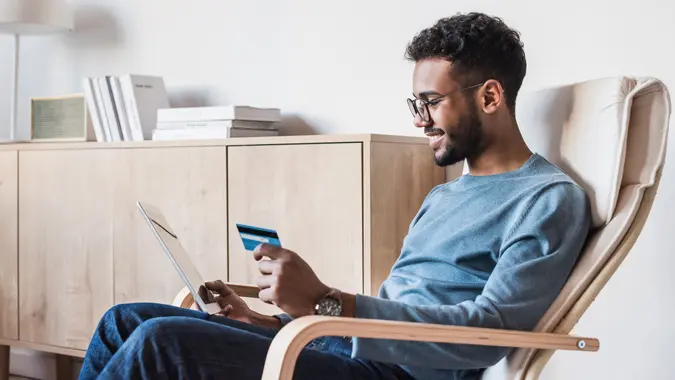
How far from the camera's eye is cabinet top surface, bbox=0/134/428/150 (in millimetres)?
2334

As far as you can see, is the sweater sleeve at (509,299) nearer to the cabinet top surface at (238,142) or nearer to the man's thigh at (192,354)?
the man's thigh at (192,354)

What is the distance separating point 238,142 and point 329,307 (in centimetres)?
108

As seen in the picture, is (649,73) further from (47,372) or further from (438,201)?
(47,372)

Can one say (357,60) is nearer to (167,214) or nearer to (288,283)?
(167,214)

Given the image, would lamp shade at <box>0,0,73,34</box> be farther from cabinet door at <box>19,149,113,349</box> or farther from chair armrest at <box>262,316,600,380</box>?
chair armrest at <box>262,316,600,380</box>

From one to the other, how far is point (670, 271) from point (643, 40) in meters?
0.55

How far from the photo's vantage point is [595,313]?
2369 mm

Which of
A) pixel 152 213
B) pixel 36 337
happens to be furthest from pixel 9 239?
pixel 152 213

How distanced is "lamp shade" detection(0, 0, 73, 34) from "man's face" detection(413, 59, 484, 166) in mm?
1769

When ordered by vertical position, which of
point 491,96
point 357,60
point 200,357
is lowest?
point 200,357

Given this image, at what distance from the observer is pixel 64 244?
292cm

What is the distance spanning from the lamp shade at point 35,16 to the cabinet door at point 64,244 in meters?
0.46

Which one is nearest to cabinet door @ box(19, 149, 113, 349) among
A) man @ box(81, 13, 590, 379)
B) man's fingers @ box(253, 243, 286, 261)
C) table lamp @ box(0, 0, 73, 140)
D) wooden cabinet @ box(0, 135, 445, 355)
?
wooden cabinet @ box(0, 135, 445, 355)

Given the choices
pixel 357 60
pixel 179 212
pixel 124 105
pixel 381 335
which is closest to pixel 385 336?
pixel 381 335
